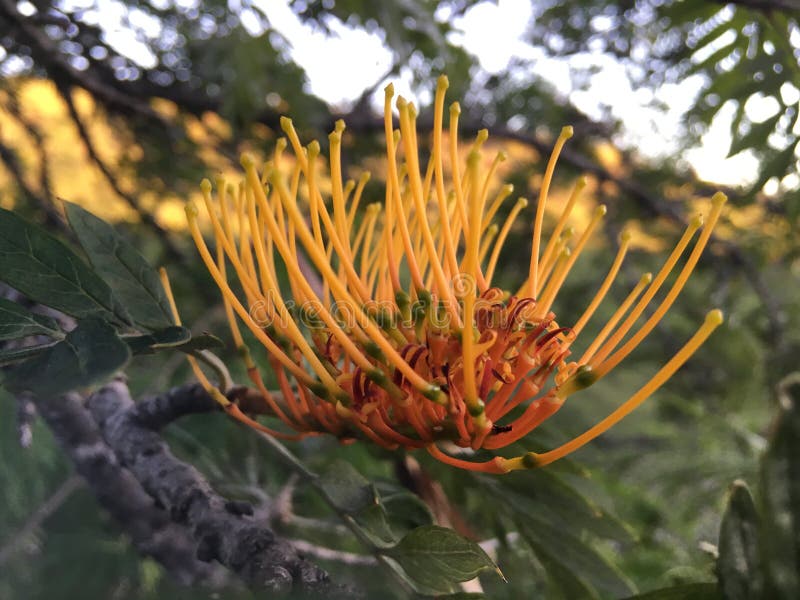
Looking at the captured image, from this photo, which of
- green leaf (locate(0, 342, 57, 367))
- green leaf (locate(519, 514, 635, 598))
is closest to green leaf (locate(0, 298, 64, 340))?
green leaf (locate(0, 342, 57, 367))

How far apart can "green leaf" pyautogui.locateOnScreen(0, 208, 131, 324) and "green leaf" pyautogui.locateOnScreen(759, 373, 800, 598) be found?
0.19 meters

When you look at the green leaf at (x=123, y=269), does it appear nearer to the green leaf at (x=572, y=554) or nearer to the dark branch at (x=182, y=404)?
the dark branch at (x=182, y=404)

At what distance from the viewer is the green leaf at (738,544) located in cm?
16

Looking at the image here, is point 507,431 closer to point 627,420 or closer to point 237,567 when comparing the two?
point 237,567

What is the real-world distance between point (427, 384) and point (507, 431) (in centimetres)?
4

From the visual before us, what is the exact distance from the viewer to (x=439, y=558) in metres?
0.21

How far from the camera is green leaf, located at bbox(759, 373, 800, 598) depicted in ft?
0.49

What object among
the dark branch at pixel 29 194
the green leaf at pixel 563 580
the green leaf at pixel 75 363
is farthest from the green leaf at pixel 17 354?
the dark branch at pixel 29 194

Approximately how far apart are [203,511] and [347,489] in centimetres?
5

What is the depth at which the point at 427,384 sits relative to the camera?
0.65 ft

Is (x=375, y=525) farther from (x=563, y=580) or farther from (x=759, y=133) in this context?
(x=759, y=133)

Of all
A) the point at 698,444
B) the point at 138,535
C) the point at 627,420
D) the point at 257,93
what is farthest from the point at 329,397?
the point at 627,420

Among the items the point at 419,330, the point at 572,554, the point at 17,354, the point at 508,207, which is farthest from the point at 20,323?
the point at 508,207

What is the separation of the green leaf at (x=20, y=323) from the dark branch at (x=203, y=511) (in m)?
0.08
